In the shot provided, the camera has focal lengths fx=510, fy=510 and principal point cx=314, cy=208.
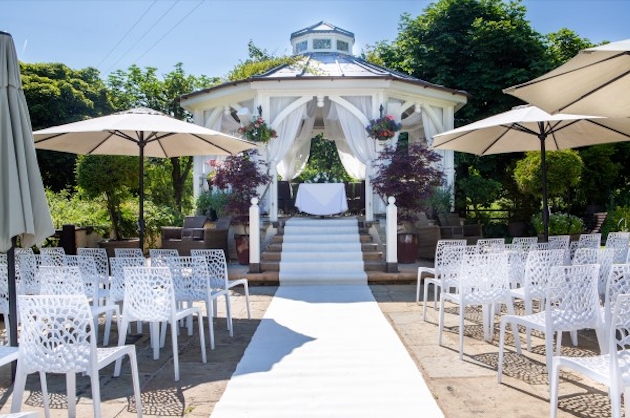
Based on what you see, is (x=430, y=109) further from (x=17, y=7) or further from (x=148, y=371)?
(x=17, y=7)

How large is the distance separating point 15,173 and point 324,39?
1177cm

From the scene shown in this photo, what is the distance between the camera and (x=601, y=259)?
5156mm

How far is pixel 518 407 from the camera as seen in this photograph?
3.33 metres

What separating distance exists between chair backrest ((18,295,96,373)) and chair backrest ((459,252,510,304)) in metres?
3.13

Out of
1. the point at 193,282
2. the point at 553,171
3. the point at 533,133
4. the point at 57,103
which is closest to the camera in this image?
the point at 193,282

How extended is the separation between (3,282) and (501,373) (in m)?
4.40

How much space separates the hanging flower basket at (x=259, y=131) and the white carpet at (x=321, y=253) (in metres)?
1.82

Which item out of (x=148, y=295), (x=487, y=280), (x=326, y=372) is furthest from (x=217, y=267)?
(x=487, y=280)

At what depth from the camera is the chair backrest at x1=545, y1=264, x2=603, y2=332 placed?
350 centimetres

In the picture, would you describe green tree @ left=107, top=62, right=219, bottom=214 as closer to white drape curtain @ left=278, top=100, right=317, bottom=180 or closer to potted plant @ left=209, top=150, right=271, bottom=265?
white drape curtain @ left=278, top=100, right=317, bottom=180

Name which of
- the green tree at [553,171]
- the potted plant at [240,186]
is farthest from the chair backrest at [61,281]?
the green tree at [553,171]

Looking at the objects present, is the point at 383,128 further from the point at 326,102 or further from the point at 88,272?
the point at 88,272

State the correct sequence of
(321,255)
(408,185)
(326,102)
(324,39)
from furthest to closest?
(324,39)
(326,102)
(408,185)
(321,255)

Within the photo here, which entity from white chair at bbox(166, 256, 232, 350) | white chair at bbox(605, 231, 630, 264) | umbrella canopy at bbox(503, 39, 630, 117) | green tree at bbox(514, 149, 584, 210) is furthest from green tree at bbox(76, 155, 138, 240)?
green tree at bbox(514, 149, 584, 210)
